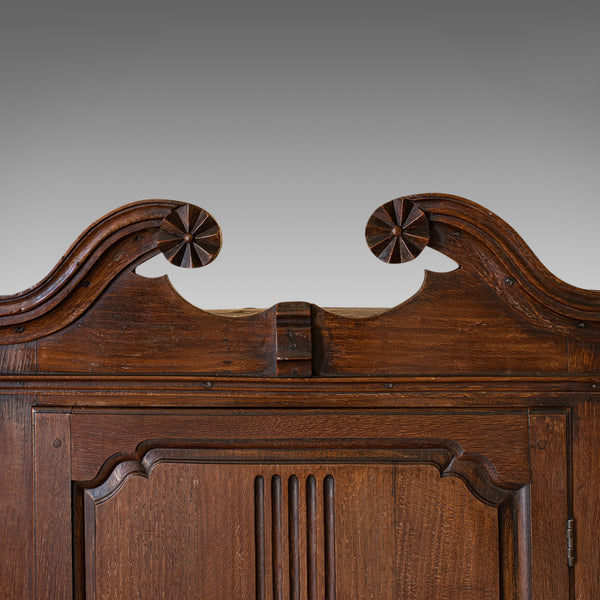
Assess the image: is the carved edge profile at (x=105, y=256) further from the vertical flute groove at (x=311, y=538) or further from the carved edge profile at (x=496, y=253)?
the vertical flute groove at (x=311, y=538)

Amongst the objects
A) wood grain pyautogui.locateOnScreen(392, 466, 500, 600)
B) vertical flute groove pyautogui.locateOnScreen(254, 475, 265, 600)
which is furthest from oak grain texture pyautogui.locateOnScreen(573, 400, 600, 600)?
vertical flute groove pyautogui.locateOnScreen(254, 475, 265, 600)

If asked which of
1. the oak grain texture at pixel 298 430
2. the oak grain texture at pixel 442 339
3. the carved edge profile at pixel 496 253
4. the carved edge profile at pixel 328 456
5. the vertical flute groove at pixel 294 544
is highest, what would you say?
the carved edge profile at pixel 496 253

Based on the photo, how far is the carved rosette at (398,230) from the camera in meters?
1.04

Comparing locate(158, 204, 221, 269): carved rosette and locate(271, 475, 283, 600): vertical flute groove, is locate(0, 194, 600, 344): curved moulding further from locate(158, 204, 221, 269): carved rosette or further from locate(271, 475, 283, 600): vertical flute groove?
locate(271, 475, 283, 600): vertical flute groove

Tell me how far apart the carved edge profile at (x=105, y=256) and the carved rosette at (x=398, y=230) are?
23 centimetres

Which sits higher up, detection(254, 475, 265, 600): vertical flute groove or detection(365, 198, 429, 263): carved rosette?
detection(365, 198, 429, 263): carved rosette

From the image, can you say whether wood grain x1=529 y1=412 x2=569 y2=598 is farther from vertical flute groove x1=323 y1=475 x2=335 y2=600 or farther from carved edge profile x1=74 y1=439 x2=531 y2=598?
vertical flute groove x1=323 y1=475 x2=335 y2=600

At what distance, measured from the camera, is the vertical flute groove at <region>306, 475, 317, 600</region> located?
1085mm

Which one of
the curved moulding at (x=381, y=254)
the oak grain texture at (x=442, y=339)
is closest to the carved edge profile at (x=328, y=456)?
the oak grain texture at (x=442, y=339)

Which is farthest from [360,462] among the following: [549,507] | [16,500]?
[16,500]

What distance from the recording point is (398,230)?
104cm

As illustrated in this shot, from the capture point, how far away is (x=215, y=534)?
109cm

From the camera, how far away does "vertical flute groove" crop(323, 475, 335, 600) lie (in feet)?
3.55

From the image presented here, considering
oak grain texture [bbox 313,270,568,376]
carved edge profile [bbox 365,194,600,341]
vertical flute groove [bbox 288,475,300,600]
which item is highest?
carved edge profile [bbox 365,194,600,341]
